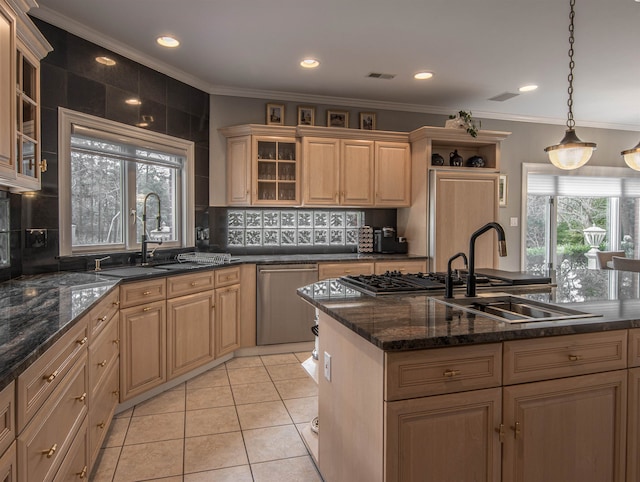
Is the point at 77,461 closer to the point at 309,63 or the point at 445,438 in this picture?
the point at 445,438

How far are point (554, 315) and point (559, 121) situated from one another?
492cm

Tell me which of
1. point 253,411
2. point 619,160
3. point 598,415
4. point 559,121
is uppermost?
point 559,121

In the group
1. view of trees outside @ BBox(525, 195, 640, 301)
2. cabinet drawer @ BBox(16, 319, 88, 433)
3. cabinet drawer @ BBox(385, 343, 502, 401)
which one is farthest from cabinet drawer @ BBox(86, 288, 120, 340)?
view of trees outside @ BBox(525, 195, 640, 301)

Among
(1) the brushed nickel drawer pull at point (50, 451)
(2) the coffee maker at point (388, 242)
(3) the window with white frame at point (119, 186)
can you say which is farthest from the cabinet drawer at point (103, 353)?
(2) the coffee maker at point (388, 242)

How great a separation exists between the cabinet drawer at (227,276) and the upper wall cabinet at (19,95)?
1.57m

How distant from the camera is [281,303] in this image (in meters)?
4.12

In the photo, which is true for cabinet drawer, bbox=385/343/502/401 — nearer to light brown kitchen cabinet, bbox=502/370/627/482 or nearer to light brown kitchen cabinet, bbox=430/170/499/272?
light brown kitchen cabinet, bbox=502/370/627/482

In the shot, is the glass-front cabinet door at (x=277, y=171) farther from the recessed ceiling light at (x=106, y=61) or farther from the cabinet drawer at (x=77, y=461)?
the cabinet drawer at (x=77, y=461)

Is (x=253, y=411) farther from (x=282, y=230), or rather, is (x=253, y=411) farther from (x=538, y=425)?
(x=282, y=230)

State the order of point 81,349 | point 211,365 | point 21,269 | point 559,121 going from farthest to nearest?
point 559,121, point 211,365, point 21,269, point 81,349

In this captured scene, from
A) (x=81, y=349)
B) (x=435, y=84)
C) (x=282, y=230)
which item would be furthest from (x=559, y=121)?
(x=81, y=349)

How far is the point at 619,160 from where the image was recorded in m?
5.94

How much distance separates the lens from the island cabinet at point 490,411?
4.52 feet

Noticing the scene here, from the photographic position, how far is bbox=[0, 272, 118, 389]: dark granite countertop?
3.91ft
